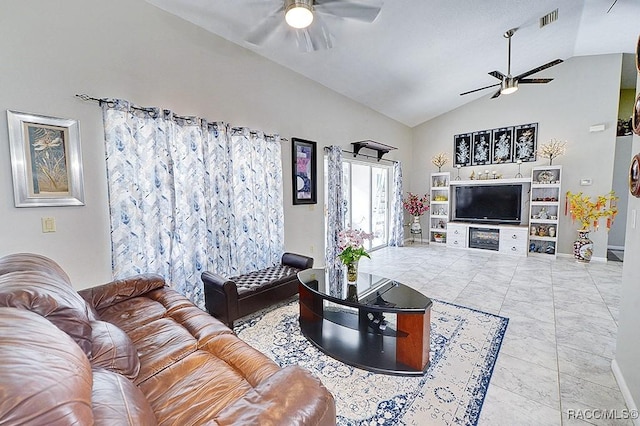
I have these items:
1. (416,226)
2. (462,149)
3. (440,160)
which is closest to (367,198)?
(416,226)

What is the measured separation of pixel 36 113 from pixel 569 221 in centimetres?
805

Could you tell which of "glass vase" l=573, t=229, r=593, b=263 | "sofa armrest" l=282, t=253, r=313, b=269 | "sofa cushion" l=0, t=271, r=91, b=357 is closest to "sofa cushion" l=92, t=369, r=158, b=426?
"sofa cushion" l=0, t=271, r=91, b=357

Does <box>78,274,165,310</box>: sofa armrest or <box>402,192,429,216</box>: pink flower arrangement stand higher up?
<box>402,192,429,216</box>: pink flower arrangement

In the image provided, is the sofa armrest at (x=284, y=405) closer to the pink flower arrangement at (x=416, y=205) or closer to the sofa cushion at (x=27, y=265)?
the sofa cushion at (x=27, y=265)

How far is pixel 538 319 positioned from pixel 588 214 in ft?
12.0

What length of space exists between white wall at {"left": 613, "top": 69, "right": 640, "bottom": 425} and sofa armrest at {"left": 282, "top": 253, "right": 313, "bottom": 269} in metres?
2.71

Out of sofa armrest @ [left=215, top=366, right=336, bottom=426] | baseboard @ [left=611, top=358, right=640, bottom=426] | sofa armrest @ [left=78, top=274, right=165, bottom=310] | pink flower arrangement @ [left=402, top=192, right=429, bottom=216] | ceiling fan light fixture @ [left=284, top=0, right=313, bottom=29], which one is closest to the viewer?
sofa armrest @ [left=215, top=366, right=336, bottom=426]

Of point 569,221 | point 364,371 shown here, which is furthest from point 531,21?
point 364,371

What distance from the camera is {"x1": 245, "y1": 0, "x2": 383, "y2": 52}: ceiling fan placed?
1967 millimetres

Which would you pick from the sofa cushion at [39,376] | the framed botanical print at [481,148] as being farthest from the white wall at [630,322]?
the framed botanical print at [481,148]

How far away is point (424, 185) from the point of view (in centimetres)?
736

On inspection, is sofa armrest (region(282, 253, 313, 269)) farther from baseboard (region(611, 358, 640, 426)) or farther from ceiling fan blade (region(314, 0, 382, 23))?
baseboard (region(611, 358, 640, 426))

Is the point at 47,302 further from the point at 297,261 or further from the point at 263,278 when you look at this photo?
the point at 297,261

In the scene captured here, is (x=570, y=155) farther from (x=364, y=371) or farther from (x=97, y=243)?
(x=97, y=243)
